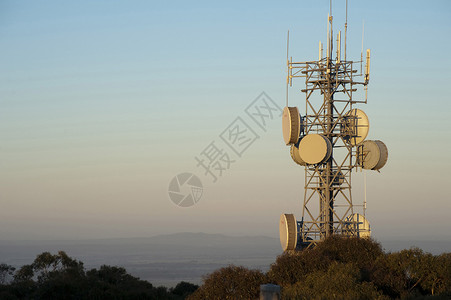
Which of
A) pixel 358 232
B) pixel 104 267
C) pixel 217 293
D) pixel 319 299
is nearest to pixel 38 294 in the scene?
pixel 104 267

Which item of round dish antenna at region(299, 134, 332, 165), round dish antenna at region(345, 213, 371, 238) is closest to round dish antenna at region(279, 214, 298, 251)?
round dish antenna at region(345, 213, 371, 238)

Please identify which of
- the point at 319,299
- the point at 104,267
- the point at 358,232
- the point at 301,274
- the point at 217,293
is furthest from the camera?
the point at 104,267

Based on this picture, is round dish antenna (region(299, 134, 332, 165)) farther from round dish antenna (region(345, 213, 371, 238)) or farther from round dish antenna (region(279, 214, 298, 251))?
round dish antenna (region(345, 213, 371, 238))

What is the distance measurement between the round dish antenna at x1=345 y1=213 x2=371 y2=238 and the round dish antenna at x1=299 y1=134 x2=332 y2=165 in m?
4.57

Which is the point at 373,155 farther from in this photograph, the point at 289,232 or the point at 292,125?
the point at 289,232

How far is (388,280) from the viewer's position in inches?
1324

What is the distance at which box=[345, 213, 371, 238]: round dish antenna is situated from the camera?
135 ft

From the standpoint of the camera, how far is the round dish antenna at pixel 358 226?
41000 mm

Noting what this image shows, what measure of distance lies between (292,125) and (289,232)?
689 centimetres

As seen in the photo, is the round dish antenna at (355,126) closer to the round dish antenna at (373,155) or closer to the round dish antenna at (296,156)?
the round dish antenna at (373,155)

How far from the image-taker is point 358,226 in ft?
135

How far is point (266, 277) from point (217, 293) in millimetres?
3275

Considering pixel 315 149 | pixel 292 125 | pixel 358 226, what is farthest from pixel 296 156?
pixel 358 226

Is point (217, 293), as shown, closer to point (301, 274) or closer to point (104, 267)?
point (301, 274)
